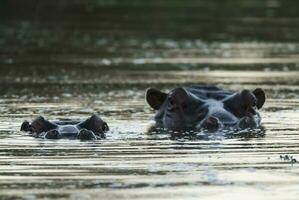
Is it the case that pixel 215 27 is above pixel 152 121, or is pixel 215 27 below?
above

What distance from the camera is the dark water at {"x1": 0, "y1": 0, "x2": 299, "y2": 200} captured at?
873cm

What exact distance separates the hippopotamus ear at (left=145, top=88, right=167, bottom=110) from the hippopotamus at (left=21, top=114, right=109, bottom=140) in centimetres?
184

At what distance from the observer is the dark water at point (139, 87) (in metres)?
8.73

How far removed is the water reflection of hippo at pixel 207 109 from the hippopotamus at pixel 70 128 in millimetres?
1185

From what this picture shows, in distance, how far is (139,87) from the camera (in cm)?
1670

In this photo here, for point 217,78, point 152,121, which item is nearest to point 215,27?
point 217,78

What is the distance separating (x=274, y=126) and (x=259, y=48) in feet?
33.0

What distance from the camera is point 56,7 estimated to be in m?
31.6

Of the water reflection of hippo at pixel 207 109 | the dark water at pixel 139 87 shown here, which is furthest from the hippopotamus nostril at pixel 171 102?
the dark water at pixel 139 87

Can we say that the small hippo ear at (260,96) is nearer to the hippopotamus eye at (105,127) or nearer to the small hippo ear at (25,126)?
the hippopotamus eye at (105,127)

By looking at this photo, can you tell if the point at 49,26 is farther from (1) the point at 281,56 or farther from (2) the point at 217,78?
(2) the point at 217,78

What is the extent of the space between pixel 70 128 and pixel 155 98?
2.42 m

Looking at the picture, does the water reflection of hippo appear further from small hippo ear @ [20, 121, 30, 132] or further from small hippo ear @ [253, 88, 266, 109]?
small hippo ear @ [20, 121, 30, 132]

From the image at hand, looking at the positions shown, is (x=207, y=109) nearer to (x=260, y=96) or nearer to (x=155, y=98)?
(x=260, y=96)
